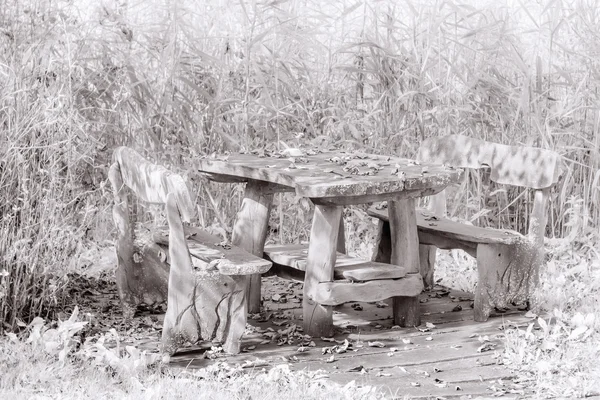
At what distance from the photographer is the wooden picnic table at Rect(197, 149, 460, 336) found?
4.76 meters

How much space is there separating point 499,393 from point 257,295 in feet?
5.67

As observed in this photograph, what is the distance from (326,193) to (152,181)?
80cm

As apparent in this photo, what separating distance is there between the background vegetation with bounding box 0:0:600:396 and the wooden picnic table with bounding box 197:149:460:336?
3.07 ft

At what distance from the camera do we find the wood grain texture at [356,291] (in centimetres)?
486

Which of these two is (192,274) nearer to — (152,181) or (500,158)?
(152,181)

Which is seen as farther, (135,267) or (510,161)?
(510,161)

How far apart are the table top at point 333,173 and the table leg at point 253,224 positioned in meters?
0.10

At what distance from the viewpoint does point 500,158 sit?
18.2 feet

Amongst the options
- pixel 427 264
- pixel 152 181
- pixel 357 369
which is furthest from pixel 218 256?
pixel 427 264

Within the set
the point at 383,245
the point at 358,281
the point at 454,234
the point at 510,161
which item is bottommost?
the point at 358,281

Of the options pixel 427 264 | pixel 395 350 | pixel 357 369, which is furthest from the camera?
pixel 427 264

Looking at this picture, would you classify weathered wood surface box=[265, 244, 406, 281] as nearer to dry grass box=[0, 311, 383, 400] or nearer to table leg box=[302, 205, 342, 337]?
table leg box=[302, 205, 342, 337]

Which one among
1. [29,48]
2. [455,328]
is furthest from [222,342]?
[29,48]

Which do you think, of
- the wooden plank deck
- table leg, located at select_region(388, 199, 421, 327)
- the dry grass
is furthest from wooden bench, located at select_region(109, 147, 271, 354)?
table leg, located at select_region(388, 199, 421, 327)
